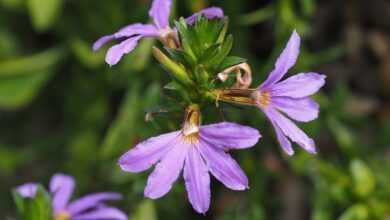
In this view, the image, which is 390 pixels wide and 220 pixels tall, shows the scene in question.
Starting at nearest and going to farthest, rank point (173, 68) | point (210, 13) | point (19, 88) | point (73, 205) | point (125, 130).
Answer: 1. point (173, 68)
2. point (210, 13)
3. point (73, 205)
4. point (125, 130)
5. point (19, 88)

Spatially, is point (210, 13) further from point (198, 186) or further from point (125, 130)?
point (125, 130)

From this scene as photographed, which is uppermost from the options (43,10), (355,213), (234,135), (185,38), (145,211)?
(43,10)

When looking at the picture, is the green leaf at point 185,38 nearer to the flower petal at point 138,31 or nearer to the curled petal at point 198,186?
the flower petal at point 138,31

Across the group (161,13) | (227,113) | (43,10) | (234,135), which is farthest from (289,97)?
(43,10)

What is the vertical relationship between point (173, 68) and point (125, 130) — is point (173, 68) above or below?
above

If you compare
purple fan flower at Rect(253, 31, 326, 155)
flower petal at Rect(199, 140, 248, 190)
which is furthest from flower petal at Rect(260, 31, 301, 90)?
flower petal at Rect(199, 140, 248, 190)

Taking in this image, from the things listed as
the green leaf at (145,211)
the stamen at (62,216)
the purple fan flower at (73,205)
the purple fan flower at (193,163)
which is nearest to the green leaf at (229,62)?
the purple fan flower at (193,163)
